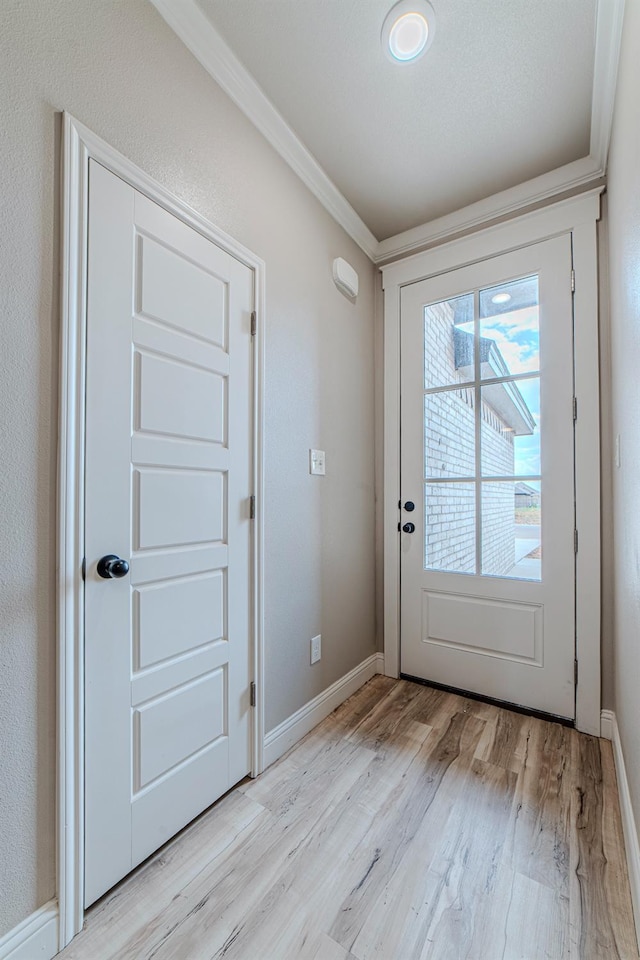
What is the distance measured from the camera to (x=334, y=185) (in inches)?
78.4

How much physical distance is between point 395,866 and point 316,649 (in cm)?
83

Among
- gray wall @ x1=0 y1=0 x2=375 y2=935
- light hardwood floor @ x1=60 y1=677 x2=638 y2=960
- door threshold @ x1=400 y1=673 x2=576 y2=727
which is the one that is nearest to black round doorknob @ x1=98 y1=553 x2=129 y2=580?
gray wall @ x1=0 y1=0 x2=375 y2=935

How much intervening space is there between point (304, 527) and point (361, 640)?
0.88 metres

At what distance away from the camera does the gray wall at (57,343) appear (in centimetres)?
90

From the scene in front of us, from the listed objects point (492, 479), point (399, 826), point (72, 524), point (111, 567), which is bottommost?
point (399, 826)

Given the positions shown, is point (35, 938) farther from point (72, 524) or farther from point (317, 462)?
point (317, 462)

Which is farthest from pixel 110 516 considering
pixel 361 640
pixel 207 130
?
pixel 361 640

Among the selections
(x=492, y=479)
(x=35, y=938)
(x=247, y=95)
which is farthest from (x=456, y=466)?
(x=35, y=938)

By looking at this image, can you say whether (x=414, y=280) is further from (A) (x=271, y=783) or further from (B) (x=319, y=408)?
(A) (x=271, y=783)

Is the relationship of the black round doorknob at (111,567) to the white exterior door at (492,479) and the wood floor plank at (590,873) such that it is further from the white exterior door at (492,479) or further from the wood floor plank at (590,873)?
the white exterior door at (492,479)

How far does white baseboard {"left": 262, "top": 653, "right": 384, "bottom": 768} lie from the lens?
1.61 meters

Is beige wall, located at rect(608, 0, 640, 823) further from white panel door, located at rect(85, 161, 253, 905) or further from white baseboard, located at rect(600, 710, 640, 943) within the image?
white panel door, located at rect(85, 161, 253, 905)

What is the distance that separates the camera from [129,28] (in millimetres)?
1140

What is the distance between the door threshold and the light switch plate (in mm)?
1324
